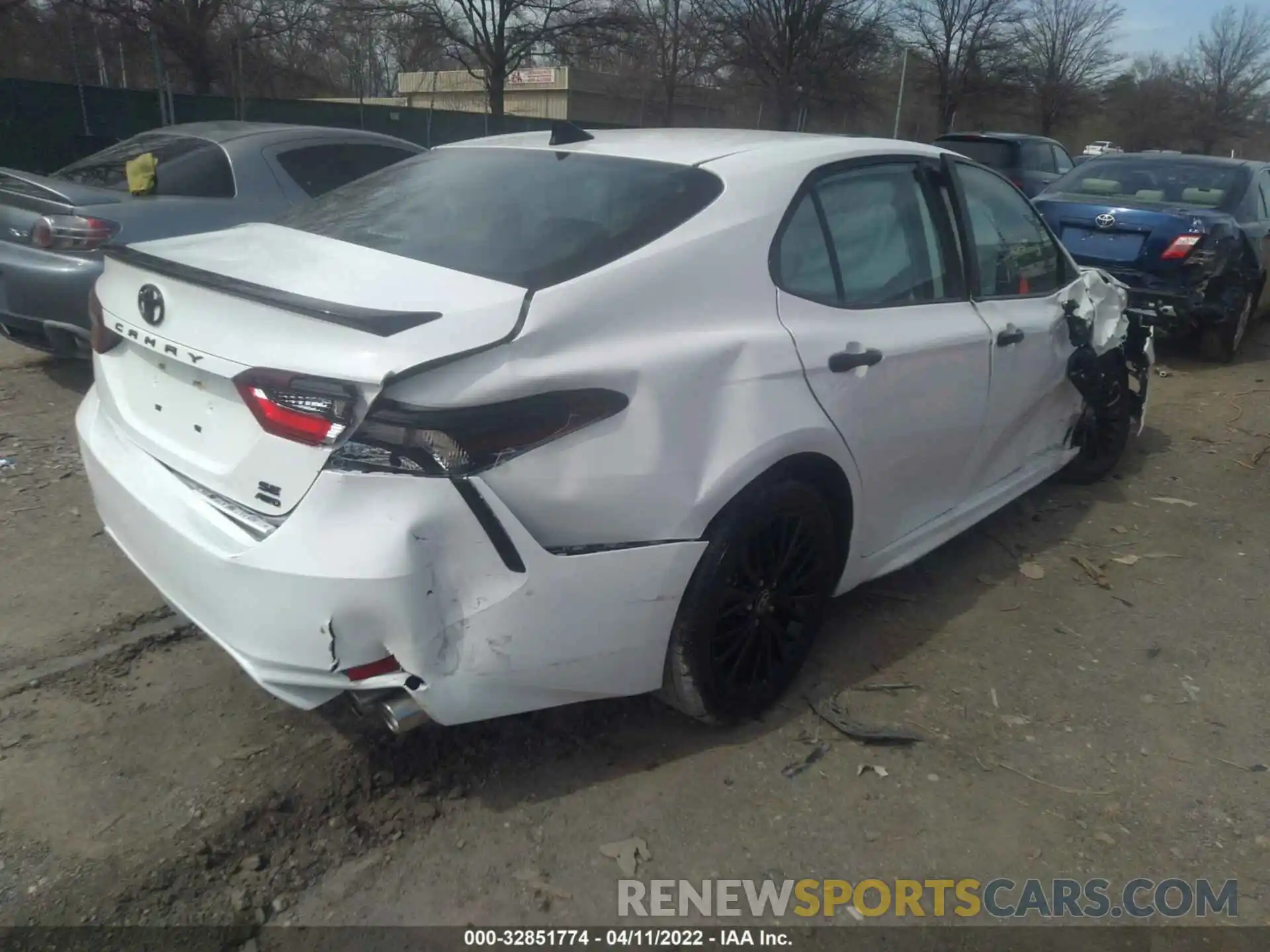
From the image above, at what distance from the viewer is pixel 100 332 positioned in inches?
111

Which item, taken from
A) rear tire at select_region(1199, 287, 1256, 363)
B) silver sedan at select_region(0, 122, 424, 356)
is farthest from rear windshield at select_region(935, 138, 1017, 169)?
silver sedan at select_region(0, 122, 424, 356)

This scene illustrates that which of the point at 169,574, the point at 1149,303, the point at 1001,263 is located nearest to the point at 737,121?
the point at 1149,303

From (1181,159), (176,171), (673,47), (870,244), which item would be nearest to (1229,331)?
(1181,159)

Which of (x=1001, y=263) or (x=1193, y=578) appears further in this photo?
(x=1193, y=578)

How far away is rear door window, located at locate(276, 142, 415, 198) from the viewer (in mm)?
6051

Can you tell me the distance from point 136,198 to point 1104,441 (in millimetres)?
5336

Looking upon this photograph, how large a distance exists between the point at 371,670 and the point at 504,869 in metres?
0.61

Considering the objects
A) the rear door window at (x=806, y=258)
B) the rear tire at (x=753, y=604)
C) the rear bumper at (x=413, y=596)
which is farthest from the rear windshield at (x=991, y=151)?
the rear bumper at (x=413, y=596)

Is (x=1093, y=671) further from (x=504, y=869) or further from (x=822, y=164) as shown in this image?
(x=504, y=869)

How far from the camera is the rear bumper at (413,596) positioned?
206 cm

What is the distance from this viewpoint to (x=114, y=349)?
9.11 ft

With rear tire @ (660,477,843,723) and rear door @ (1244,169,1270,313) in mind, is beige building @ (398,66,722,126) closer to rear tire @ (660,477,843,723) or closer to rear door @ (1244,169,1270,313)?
rear door @ (1244,169,1270,313)

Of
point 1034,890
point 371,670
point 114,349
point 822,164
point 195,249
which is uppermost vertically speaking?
point 822,164

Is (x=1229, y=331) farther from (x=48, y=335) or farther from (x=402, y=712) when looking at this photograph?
(x=48, y=335)
